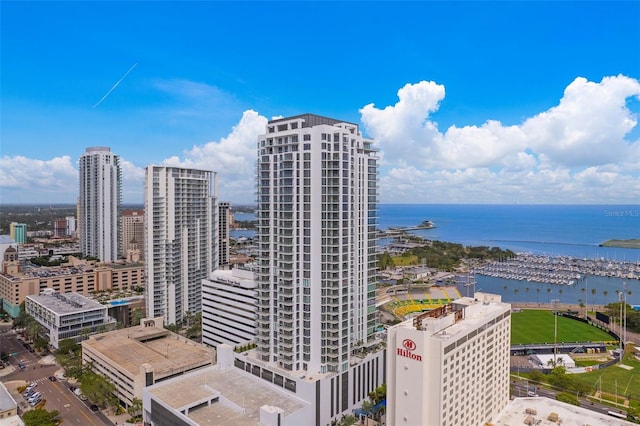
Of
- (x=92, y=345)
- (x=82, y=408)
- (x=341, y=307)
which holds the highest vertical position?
(x=341, y=307)

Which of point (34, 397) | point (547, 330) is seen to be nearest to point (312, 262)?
point (34, 397)

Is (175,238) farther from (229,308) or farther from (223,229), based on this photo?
(223,229)

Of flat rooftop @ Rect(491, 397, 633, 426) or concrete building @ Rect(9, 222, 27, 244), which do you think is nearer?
flat rooftop @ Rect(491, 397, 633, 426)

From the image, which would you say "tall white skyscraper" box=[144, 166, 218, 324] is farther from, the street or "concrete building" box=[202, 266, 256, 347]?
the street

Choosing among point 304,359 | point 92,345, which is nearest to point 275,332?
point 304,359

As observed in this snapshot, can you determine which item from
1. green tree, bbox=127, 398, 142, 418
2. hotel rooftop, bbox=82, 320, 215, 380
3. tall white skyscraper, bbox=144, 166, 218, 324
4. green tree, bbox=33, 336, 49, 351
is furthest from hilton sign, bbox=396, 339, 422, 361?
green tree, bbox=33, 336, 49, 351

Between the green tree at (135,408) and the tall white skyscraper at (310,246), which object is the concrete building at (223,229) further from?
the tall white skyscraper at (310,246)

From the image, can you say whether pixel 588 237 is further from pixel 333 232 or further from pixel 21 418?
pixel 21 418
